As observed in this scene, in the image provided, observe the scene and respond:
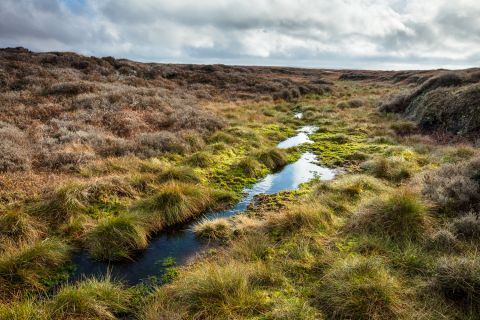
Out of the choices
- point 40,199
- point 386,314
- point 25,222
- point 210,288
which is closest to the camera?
point 386,314

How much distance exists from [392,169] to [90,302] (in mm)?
11447

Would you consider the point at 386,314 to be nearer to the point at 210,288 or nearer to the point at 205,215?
the point at 210,288

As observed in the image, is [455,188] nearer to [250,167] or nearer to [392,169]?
[392,169]

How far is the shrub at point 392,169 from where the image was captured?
12836 mm

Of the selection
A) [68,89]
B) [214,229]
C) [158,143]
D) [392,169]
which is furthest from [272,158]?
[68,89]

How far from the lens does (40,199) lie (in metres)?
9.55

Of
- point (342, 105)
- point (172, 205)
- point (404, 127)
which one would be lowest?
point (172, 205)

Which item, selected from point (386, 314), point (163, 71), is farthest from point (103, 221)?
point (163, 71)

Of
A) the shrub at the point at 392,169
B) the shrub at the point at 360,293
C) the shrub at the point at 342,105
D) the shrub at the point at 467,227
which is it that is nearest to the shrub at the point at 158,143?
the shrub at the point at 392,169

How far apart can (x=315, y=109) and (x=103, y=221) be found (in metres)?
26.3

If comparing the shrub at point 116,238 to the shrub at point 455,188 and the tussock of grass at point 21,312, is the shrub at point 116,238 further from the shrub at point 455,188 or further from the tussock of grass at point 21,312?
the shrub at point 455,188

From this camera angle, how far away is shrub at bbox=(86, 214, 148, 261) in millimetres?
7875

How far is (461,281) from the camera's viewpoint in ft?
19.5

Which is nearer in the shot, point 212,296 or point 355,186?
point 212,296
